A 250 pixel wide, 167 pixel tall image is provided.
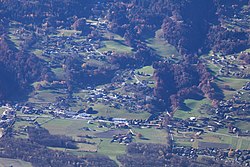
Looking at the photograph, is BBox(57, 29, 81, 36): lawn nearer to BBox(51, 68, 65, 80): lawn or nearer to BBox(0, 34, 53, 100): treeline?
BBox(0, 34, 53, 100): treeline

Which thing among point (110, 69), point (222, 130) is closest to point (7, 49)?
point (110, 69)

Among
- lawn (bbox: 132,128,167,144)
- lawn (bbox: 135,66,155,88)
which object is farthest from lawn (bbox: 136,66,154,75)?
lawn (bbox: 132,128,167,144)

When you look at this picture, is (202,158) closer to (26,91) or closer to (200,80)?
(200,80)

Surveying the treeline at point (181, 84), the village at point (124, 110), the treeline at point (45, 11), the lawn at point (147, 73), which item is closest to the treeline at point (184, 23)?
the village at point (124, 110)

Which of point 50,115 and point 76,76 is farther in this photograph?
point 76,76

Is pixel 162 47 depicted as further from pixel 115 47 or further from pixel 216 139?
pixel 216 139

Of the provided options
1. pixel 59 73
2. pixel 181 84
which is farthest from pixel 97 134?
pixel 181 84
